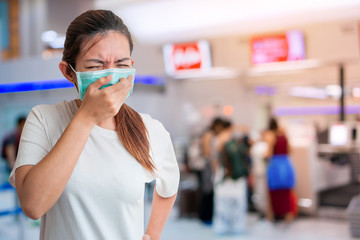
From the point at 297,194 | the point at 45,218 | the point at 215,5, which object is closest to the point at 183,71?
the point at 215,5

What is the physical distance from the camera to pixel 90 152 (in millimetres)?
980

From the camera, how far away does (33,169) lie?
2.77ft

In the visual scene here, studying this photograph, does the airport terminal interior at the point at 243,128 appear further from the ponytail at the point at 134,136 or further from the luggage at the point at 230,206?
the ponytail at the point at 134,136

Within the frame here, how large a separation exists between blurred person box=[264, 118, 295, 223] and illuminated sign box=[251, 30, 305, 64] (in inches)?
46.7

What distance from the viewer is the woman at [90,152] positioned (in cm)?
85

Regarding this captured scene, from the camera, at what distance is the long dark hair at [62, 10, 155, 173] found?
3.18 feet

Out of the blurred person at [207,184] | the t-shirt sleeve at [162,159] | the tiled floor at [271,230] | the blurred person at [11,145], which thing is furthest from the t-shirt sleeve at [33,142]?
the blurred person at [207,184]

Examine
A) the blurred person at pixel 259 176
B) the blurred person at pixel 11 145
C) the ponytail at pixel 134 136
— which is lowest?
the blurred person at pixel 259 176

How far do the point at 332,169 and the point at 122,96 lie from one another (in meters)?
7.87

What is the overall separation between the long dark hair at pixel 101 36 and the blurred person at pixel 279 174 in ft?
17.3

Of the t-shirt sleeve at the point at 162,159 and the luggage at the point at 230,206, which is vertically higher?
the t-shirt sleeve at the point at 162,159

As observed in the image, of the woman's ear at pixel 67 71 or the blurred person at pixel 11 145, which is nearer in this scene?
the woman's ear at pixel 67 71

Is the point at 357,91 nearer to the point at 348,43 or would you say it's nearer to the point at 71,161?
the point at 348,43

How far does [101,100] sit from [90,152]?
0.18 m
